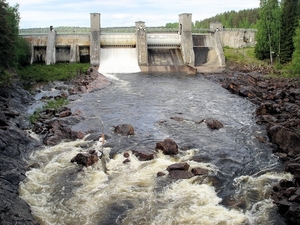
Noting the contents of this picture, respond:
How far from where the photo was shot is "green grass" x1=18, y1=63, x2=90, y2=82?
38719 millimetres

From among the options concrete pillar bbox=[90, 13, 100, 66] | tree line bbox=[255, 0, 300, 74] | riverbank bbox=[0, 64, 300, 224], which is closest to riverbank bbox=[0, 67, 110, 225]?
riverbank bbox=[0, 64, 300, 224]

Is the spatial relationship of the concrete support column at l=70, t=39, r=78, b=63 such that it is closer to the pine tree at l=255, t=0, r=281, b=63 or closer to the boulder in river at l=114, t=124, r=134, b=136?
the pine tree at l=255, t=0, r=281, b=63

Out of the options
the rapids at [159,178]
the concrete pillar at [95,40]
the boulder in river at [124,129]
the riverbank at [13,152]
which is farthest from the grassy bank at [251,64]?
the riverbank at [13,152]

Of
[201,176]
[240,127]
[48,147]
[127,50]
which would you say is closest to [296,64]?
[240,127]

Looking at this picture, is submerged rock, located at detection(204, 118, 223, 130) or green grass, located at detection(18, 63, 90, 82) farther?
green grass, located at detection(18, 63, 90, 82)

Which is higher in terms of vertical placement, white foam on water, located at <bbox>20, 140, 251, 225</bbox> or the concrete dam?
the concrete dam

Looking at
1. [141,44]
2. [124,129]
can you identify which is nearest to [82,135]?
[124,129]

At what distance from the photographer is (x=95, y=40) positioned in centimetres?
4684

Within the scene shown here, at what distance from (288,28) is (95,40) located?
1007 inches

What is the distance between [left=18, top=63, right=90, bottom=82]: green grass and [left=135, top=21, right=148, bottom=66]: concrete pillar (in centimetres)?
712

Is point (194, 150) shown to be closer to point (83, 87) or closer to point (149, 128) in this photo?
point (149, 128)

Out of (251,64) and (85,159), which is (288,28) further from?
(85,159)

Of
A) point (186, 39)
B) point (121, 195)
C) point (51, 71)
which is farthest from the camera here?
point (186, 39)

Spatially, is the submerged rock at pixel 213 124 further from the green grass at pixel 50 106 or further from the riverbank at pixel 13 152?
the green grass at pixel 50 106
